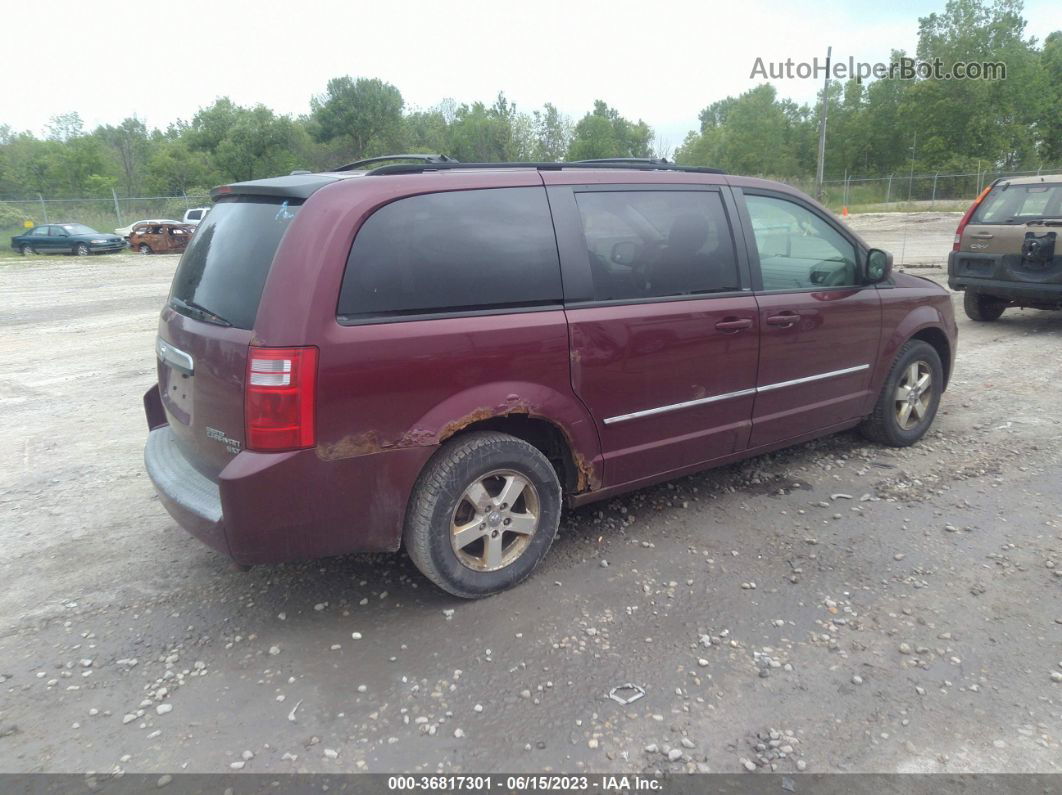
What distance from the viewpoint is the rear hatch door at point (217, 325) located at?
2941mm

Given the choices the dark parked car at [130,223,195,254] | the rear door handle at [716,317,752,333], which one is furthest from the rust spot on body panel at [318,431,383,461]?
the dark parked car at [130,223,195,254]

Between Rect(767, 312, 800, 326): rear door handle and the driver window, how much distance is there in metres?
0.16

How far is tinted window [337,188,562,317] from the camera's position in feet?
9.76

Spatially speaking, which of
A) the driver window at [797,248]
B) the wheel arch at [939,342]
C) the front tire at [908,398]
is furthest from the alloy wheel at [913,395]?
the driver window at [797,248]

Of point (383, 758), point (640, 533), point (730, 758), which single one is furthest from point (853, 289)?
point (383, 758)

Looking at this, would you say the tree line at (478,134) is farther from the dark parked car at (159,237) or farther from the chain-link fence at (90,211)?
the dark parked car at (159,237)

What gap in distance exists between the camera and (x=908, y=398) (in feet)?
16.8

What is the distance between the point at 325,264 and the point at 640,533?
216 cm

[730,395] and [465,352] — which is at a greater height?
[465,352]

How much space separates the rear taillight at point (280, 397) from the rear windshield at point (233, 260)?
0.71 ft

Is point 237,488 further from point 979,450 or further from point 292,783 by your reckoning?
point 979,450

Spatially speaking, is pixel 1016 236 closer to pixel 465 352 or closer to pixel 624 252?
pixel 624 252

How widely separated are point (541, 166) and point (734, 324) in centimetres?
129

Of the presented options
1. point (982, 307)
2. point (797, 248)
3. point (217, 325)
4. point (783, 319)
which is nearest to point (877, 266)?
point (797, 248)
